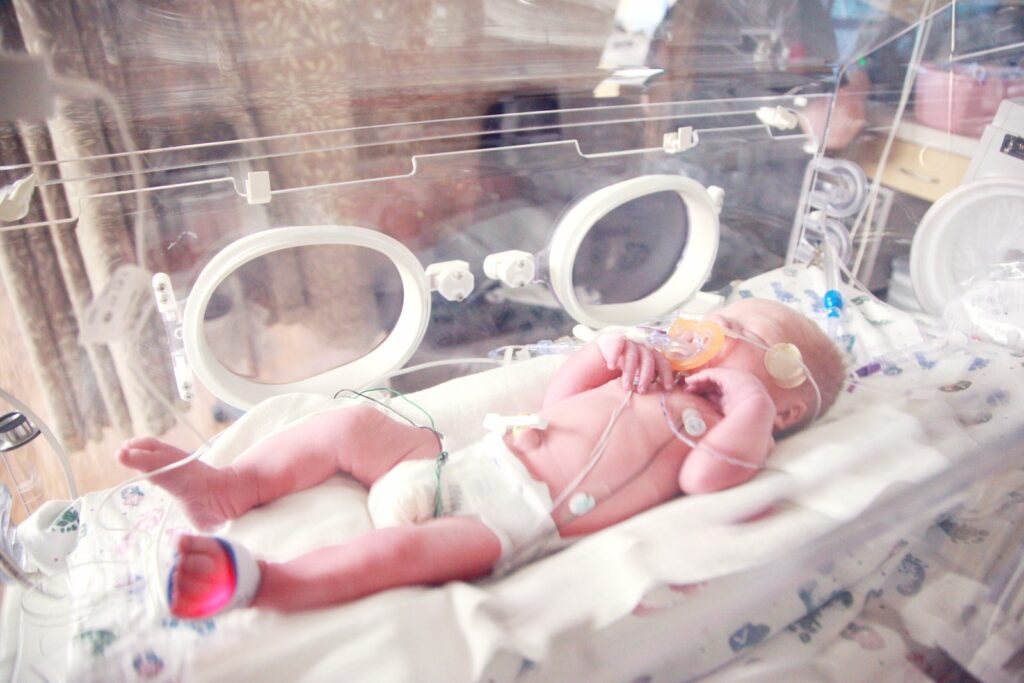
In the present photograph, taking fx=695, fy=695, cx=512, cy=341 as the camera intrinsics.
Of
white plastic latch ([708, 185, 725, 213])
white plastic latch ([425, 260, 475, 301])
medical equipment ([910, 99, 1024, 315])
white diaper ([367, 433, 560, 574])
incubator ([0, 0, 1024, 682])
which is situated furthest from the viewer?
white plastic latch ([708, 185, 725, 213])

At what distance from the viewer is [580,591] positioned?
0.75m

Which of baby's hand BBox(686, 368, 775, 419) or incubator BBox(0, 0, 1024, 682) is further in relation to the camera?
baby's hand BBox(686, 368, 775, 419)

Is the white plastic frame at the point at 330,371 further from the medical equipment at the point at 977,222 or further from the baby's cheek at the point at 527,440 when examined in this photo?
the medical equipment at the point at 977,222

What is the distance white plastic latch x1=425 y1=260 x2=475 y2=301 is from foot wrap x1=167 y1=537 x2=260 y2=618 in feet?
2.04

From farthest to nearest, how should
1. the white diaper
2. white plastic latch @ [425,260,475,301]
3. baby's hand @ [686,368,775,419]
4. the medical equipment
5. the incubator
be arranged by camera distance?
the medical equipment < white plastic latch @ [425,260,475,301] < baby's hand @ [686,368,775,419] < the white diaper < the incubator

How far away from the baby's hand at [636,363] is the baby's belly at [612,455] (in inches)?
0.9

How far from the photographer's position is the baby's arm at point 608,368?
1.04m

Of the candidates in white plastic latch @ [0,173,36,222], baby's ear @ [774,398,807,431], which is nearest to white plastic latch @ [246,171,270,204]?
white plastic latch @ [0,173,36,222]

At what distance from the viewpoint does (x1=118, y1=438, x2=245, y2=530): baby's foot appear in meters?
0.81

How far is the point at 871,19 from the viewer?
61.7 inches

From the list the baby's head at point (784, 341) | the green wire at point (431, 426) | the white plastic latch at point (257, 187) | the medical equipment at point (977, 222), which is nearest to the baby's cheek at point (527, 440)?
the green wire at point (431, 426)

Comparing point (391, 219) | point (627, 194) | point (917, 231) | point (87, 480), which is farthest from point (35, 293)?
point (917, 231)

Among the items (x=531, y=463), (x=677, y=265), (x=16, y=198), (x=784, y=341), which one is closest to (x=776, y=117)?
(x=677, y=265)

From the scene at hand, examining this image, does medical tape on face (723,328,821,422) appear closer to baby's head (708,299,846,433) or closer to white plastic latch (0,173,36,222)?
baby's head (708,299,846,433)
